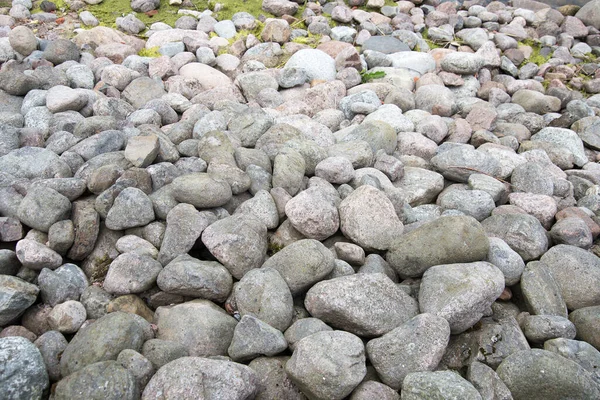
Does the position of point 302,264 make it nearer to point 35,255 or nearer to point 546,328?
point 546,328

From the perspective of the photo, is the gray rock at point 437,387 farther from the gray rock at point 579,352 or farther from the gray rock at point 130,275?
the gray rock at point 130,275

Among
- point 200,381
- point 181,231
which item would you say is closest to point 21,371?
point 200,381

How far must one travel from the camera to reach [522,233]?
317 cm

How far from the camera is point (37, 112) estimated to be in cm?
429

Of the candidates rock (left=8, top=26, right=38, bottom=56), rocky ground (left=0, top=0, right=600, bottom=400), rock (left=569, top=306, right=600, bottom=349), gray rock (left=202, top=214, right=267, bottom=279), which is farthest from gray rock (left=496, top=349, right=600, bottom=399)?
rock (left=8, top=26, right=38, bottom=56)

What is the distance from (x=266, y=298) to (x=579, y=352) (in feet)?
5.15

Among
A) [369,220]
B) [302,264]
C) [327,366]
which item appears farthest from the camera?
[369,220]

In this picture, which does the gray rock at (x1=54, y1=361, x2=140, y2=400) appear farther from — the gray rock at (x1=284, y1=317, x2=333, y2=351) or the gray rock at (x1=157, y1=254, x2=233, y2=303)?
the gray rock at (x1=284, y1=317, x2=333, y2=351)

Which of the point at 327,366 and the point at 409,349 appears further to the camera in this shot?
the point at 409,349

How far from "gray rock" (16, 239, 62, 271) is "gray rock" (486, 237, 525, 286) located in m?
2.52

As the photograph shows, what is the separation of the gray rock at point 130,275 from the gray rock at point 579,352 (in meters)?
2.12

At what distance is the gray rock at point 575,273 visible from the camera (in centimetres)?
289

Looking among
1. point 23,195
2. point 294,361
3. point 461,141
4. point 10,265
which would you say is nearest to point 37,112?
point 23,195

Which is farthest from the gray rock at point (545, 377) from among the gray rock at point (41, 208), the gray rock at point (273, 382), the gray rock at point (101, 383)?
the gray rock at point (41, 208)
